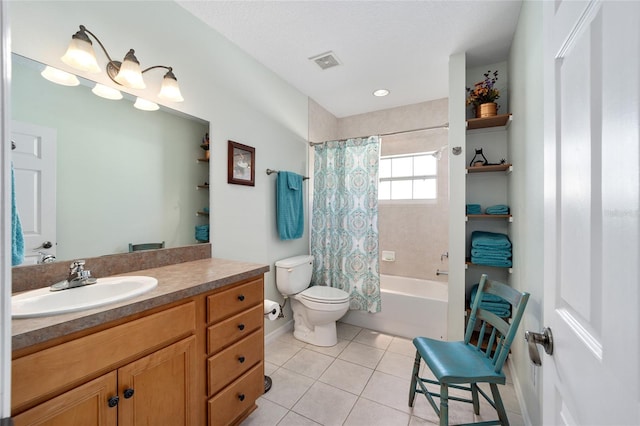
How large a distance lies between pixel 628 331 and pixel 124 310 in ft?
3.99

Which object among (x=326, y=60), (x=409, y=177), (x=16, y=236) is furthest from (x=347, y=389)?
(x=326, y=60)

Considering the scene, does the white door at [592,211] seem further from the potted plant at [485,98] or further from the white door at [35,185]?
the white door at [35,185]

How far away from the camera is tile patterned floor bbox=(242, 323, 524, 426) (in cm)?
150

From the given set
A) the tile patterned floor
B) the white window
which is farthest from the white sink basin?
the white window

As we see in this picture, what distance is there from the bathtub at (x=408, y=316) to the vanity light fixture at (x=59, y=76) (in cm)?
264

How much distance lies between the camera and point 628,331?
1.15 ft

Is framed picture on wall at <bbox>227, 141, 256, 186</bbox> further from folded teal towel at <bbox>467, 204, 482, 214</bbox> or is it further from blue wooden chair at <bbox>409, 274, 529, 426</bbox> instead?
folded teal towel at <bbox>467, 204, 482, 214</bbox>

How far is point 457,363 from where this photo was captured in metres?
1.33

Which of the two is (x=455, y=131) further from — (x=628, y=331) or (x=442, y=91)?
(x=628, y=331)

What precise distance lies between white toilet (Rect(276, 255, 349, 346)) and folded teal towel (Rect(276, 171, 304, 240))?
29 cm

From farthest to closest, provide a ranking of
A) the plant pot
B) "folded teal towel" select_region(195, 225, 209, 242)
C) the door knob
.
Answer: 1. the plant pot
2. "folded teal towel" select_region(195, 225, 209, 242)
3. the door knob

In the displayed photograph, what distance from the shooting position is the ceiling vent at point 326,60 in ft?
6.95

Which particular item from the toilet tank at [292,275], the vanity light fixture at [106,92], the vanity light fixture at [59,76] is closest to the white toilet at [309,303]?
the toilet tank at [292,275]

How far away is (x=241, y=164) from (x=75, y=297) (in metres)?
1.31
